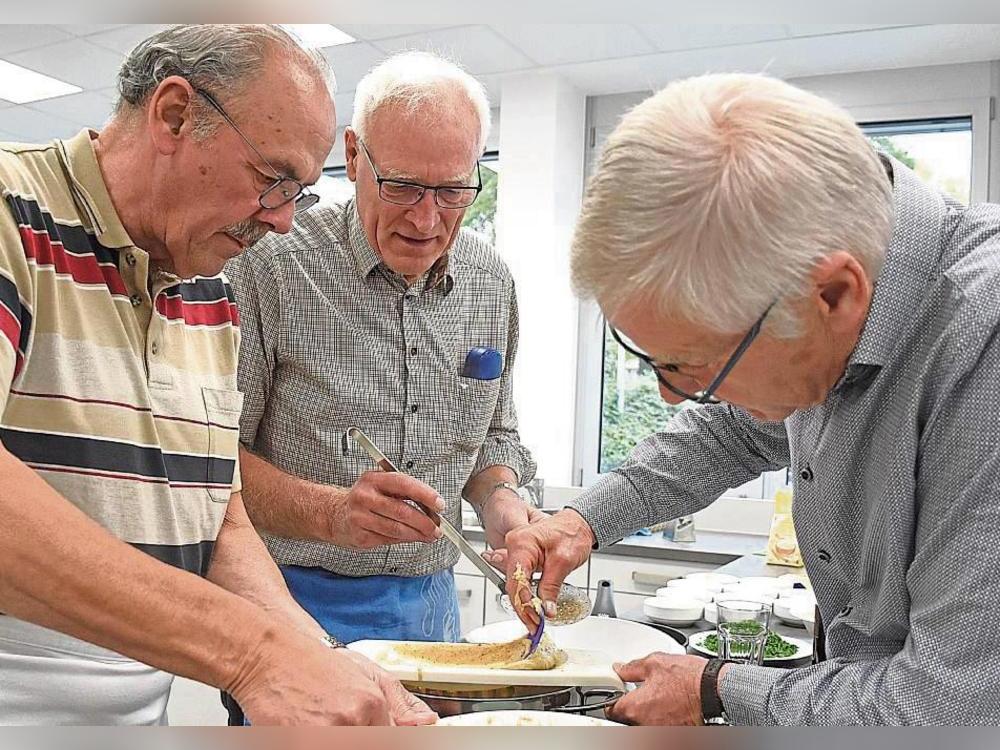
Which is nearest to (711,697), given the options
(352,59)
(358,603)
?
(358,603)

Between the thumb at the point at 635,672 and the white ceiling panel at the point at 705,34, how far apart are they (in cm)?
256

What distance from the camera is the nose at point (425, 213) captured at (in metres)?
1.39

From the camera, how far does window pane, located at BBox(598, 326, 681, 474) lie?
383 cm

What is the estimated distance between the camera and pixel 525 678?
110 cm

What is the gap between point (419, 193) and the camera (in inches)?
55.0

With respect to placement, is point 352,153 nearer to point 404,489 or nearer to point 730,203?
point 404,489

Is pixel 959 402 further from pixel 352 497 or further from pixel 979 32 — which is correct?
pixel 979 32

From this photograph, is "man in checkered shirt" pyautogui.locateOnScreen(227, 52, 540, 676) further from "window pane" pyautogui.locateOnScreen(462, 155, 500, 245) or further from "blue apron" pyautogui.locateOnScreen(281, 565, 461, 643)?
"window pane" pyautogui.locateOnScreen(462, 155, 500, 245)

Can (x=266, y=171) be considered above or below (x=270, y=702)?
above

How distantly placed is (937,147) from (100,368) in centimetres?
327

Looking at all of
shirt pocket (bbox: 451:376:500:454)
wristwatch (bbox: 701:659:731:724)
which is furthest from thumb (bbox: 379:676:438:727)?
shirt pocket (bbox: 451:376:500:454)

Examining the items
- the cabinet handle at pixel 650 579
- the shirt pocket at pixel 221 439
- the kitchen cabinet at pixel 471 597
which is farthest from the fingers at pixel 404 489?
the kitchen cabinet at pixel 471 597

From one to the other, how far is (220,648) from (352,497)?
59 centimetres

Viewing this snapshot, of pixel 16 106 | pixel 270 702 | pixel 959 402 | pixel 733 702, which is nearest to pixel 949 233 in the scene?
pixel 959 402
